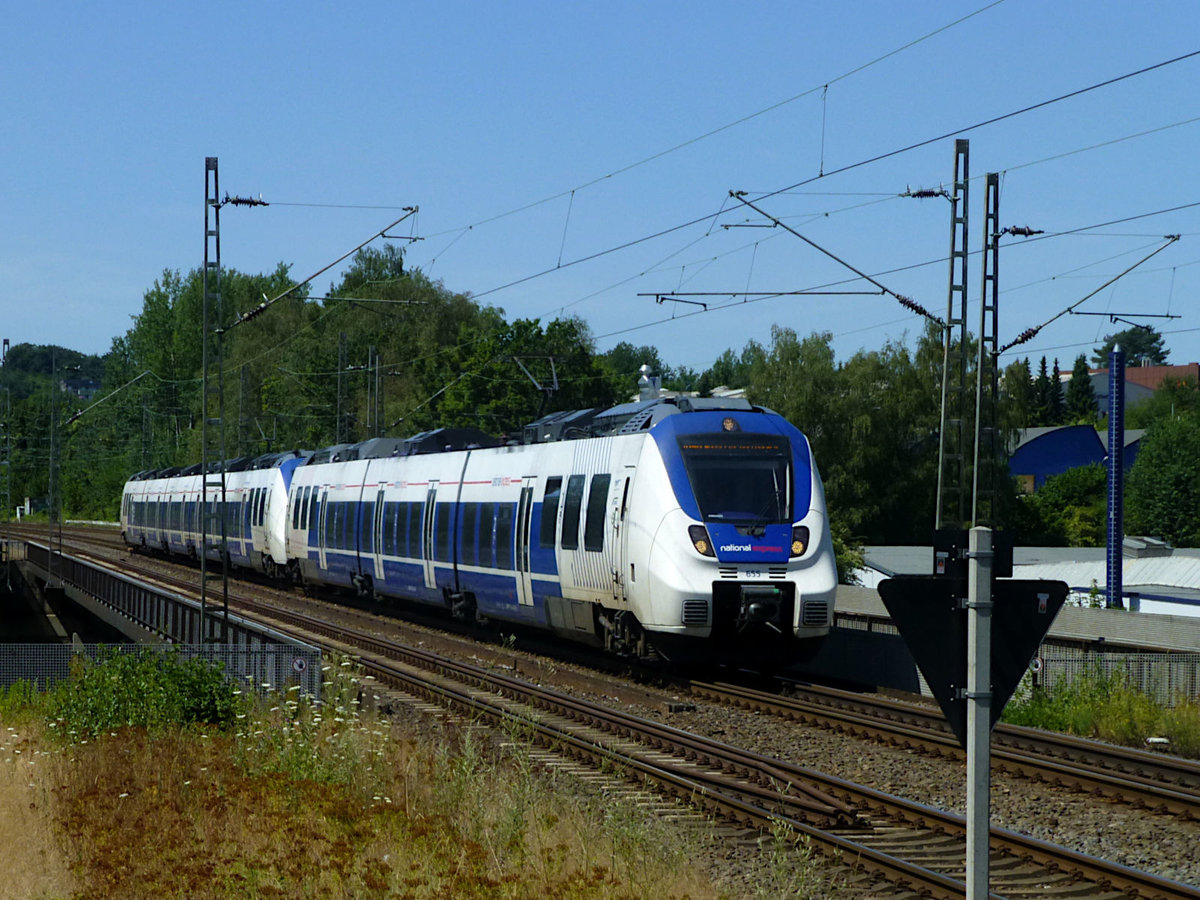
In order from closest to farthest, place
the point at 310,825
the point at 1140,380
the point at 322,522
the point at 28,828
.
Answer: the point at 310,825 → the point at 28,828 → the point at 322,522 → the point at 1140,380

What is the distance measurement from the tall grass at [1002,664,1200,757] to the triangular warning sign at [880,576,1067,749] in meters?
11.0

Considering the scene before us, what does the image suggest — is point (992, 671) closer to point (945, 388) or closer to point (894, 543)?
point (945, 388)

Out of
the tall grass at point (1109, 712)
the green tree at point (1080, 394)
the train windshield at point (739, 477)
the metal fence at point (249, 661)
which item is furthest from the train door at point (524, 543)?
the green tree at point (1080, 394)

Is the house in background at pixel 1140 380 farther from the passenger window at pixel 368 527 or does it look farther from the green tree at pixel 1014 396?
the passenger window at pixel 368 527

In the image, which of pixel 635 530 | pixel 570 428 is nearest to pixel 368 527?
pixel 570 428

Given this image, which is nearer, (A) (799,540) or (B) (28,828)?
(B) (28,828)

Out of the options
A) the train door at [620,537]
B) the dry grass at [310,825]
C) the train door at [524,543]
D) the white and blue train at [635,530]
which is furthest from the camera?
the train door at [524,543]

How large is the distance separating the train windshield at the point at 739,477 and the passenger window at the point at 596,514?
1808 millimetres

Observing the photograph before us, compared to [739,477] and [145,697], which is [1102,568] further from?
[145,697]

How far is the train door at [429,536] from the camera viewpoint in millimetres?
28141

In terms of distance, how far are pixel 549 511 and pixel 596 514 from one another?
198 centimetres

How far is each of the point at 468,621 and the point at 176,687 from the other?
13.5 meters

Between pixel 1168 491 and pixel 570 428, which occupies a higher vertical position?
pixel 570 428

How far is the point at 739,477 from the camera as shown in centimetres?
1853
